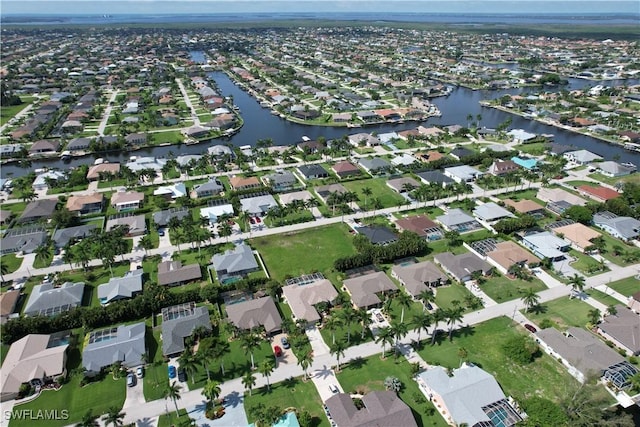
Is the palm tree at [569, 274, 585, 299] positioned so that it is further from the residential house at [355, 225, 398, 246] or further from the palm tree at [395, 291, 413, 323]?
the residential house at [355, 225, 398, 246]

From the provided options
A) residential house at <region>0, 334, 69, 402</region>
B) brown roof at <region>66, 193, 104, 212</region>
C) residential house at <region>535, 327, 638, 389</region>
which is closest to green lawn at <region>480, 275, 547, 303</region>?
residential house at <region>535, 327, 638, 389</region>

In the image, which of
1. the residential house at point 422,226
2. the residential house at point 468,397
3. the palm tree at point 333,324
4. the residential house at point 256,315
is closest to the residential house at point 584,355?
the residential house at point 468,397

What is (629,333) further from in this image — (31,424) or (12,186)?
(12,186)

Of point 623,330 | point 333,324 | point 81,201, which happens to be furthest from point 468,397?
point 81,201

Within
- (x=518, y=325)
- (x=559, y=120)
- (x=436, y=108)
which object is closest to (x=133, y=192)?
(x=518, y=325)

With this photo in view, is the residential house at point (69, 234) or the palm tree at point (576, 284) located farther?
the residential house at point (69, 234)

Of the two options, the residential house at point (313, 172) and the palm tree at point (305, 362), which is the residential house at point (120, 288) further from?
the residential house at point (313, 172)

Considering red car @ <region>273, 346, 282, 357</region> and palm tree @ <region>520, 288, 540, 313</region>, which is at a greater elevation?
palm tree @ <region>520, 288, 540, 313</region>
